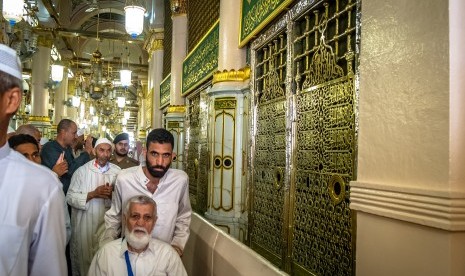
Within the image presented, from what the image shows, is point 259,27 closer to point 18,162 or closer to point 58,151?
point 58,151

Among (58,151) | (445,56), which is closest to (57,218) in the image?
(445,56)

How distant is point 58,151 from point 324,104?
10.2 ft

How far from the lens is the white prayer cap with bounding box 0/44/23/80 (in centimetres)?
109

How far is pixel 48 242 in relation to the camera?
Answer: 1145 millimetres

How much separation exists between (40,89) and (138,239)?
13918 millimetres

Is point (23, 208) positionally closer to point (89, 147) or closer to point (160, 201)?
point (160, 201)

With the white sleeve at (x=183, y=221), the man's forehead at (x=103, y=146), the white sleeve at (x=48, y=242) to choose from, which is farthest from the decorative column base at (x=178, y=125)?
the white sleeve at (x=48, y=242)

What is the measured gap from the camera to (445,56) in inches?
66.9

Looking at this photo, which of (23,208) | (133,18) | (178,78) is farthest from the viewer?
(178,78)

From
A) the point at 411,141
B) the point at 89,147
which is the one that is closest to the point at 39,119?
the point at 89,147

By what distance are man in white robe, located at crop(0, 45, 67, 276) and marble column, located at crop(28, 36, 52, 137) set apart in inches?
567

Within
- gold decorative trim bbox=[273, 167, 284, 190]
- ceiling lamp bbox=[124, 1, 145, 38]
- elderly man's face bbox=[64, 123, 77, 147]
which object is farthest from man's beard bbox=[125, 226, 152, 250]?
ceiling lamp bbox=[124, 1, 145, 38]

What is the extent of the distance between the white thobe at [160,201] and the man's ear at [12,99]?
1570 millimetres

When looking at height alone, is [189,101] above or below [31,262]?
above
